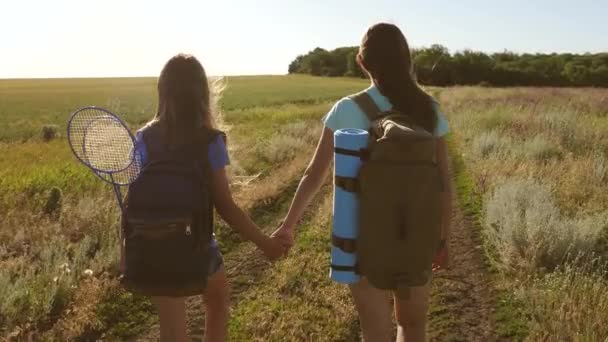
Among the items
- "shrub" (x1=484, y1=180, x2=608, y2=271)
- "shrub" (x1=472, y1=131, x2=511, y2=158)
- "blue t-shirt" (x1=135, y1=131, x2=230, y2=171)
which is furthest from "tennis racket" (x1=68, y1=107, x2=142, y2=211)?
"shrub" (x1=472, y1=131, x2=511, y2=158)

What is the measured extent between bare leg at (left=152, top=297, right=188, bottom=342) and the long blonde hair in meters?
0.75

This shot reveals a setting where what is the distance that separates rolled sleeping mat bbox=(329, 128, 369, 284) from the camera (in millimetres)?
2268

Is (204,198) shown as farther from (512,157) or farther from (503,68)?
(503,68)

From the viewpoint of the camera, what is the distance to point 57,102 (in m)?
54.5

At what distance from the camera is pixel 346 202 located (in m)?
2.33

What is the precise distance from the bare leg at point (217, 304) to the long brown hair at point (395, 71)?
1246mm

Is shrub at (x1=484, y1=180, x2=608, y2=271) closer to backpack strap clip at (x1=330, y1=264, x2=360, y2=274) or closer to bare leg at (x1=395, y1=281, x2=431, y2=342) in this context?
bare leg at (x1=395, y1=281, x2=431, y2=342)

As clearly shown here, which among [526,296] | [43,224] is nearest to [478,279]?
[526,296]

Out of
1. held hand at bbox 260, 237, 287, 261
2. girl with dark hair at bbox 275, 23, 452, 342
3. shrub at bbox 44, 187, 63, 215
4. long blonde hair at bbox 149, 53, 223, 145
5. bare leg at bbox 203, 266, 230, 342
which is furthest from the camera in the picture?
shrub at bbox 44, 187, 63, 215

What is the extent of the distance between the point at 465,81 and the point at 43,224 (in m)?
72.8

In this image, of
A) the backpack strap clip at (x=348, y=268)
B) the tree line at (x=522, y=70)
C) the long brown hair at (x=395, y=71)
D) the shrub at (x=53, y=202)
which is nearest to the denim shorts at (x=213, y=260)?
the backpack strap clip at (x=348, y=268)

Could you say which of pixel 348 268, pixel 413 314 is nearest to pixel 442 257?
pixel 413 314

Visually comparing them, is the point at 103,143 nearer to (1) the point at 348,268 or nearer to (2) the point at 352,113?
(2) the point at 352,113

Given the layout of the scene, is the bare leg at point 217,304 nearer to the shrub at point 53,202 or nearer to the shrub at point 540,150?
the shrub at point 53,202
